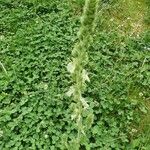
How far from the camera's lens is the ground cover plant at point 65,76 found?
5.73 metres

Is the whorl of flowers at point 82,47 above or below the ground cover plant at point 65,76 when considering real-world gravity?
above

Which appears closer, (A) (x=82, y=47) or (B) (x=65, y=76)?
(A) (x=82, y=47)

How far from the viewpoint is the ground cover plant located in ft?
18.8

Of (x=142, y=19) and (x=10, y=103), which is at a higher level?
(x=142, y=19)

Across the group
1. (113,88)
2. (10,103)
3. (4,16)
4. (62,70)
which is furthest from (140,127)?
(4,16)

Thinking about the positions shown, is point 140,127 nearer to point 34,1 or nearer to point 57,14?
point 57,14

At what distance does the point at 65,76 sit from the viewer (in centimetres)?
652

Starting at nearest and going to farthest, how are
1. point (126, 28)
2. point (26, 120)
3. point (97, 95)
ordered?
1. point (26, 120)
2. point (97, 95)
3. point (126, 28)

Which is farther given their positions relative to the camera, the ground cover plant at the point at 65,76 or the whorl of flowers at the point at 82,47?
the ground cover plant at the point at 65,76

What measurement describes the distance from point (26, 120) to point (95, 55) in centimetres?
190

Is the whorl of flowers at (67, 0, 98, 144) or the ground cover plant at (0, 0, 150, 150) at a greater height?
the whorl of flowers at (67, 0, 98, 144)

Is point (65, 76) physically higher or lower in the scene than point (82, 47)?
lower

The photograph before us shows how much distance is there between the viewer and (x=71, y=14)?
7.98m

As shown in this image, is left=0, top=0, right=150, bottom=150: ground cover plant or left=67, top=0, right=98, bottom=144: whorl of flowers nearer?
left=67, top=0, right=98, bottom=144: whorl of flowers
